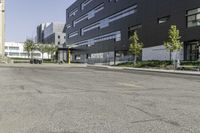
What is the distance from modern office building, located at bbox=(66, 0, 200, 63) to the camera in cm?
5331

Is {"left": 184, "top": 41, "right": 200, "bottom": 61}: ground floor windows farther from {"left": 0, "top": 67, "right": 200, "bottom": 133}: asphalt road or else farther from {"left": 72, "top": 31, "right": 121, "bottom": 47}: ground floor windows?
{"left": 0, "top": 67, "right": 200, "bottom": 133}: asphalt road

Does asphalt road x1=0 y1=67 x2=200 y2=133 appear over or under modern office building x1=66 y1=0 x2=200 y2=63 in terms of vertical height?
under

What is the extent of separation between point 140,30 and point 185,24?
15.9 meters

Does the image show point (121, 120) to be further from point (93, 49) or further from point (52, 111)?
point (93, 49)

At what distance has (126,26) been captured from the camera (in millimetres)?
75875

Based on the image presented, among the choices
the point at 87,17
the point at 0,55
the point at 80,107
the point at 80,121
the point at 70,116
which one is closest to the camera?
the point at 80,121

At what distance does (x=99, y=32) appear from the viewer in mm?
95125

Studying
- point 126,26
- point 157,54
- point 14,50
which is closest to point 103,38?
point 126,26

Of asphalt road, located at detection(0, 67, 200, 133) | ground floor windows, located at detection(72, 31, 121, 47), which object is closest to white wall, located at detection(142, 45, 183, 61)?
ground floor windows, located at detection(72, 31, 121, 47)

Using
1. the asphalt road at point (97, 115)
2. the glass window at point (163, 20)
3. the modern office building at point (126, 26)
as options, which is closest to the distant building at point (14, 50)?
the modern office building at point (126, 26)

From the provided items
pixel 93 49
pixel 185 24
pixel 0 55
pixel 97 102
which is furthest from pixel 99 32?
pixel 97 102

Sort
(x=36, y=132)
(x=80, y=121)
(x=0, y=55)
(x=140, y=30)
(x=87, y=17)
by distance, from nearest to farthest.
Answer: (x=36, y=132) → (x=80, y=121) → (x=140, y=30) → (x=0, y=55) → (x=87, y=17)

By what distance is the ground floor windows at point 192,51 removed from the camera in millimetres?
51781

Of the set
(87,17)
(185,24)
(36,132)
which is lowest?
(36,132)
